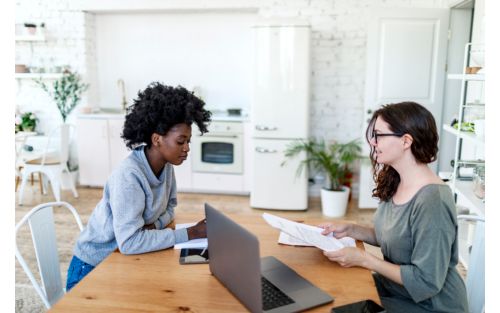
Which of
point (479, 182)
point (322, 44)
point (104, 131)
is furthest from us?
point (104, 131)

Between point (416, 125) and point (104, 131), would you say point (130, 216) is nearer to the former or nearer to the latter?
point (416, 125)

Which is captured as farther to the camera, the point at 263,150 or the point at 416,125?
the point at 263,150

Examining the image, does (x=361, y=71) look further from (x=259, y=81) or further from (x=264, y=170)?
(x=264, y=170)

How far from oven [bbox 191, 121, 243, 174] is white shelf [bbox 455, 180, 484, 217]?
242 cm

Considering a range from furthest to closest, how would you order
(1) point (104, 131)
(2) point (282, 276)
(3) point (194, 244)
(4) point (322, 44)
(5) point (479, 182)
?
(1) point (104, 131), (4) point (322, 44), (5) point (479, 182), (3) point (194, 244), (2) point (282, 276)

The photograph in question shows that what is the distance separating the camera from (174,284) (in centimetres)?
132

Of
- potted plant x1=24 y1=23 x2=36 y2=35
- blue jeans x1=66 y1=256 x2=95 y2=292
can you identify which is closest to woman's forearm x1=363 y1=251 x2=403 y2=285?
blue jeans x1=66 y1=256 x2=95 y2=292

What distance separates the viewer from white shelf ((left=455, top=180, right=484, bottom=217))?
255 cm

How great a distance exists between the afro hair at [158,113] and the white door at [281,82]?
8.73ft

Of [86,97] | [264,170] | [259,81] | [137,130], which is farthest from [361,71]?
[137,130]

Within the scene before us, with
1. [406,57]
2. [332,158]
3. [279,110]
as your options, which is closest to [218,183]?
[279,110]

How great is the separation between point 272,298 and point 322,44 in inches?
160

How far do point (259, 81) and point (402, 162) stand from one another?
2997mm

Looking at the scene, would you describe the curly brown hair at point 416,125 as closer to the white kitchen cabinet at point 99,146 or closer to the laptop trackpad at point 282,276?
the laptop trackpad at point 282,276
